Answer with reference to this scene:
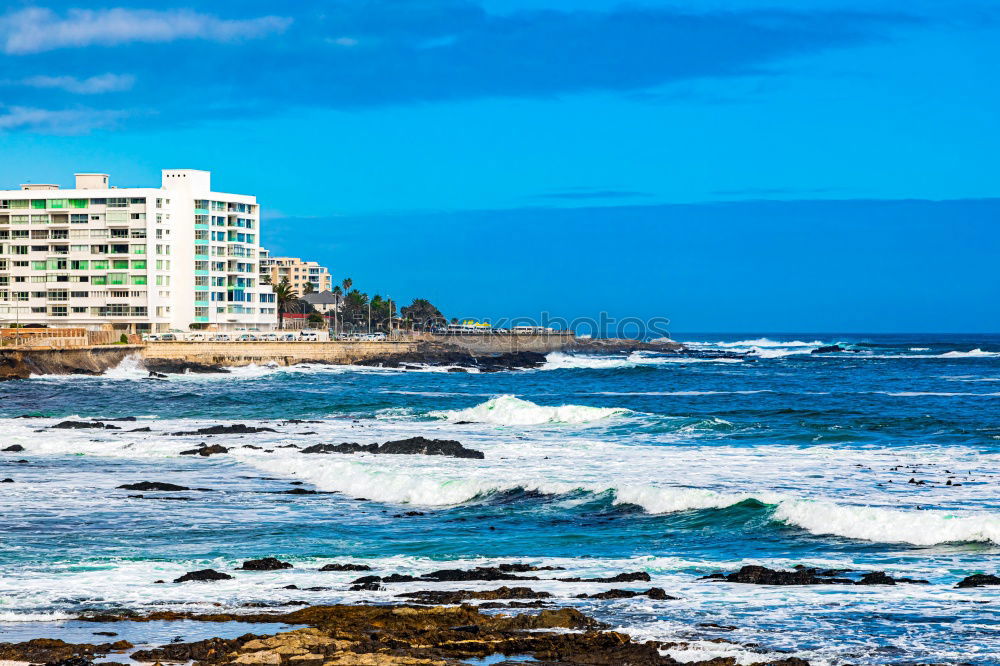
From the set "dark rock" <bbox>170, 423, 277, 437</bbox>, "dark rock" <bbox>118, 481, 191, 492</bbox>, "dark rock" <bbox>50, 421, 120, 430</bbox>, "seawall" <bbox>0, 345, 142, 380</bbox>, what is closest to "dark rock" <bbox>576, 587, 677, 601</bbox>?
"dark rock" <bbox>118, 481, 191, 492</bbox>

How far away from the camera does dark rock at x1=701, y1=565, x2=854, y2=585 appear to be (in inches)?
669

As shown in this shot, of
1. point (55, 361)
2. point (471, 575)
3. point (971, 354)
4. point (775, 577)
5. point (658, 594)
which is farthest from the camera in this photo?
point (971, 354)

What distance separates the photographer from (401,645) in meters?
13.3

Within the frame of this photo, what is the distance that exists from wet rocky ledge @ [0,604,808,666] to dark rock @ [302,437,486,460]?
64.4ft

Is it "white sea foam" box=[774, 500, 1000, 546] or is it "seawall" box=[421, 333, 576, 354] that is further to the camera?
"seawall" box=[421, 333, 576, 354]

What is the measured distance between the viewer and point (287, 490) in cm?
2797

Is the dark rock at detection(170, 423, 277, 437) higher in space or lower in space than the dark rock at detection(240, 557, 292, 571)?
higher

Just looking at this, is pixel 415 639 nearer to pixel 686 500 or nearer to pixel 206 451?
pixel 686 500

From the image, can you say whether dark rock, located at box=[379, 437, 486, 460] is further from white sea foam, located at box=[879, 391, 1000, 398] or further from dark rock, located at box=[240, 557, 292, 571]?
white sea foam, located at box=[879, 391, 1000, 398]

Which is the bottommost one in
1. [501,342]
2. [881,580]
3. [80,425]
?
[881,580]

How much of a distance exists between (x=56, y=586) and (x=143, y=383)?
62.7 metres

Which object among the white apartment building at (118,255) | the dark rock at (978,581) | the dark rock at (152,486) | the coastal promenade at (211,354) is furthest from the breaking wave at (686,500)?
the white apartment building at (118,255)

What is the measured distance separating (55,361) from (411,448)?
184ft

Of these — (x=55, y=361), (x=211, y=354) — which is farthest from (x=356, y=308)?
(x=55, y=361)
